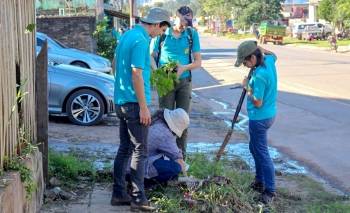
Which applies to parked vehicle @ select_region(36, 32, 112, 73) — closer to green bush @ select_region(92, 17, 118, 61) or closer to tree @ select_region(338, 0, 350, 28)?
green bush @ select_region(92, 17, 118, 61)

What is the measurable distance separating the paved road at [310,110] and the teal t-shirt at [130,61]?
2.51 m

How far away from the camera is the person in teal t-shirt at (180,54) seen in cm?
652

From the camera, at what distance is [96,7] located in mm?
24266

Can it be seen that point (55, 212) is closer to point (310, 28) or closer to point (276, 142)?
point (276, 142)

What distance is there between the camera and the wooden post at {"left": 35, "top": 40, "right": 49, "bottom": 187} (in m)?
5.13

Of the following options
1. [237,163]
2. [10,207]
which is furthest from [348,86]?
[10,207]

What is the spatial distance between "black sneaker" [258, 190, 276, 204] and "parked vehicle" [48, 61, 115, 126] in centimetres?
507

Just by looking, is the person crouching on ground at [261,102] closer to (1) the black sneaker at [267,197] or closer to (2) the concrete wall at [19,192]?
(1) the black sneaker at [267,197]

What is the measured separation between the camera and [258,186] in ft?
18.6

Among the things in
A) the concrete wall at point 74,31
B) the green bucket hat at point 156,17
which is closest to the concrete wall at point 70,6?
the concrete wall at point 74,31

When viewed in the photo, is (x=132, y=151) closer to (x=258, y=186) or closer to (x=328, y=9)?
(x=258, y=186)

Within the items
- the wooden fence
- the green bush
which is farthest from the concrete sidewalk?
the green bush

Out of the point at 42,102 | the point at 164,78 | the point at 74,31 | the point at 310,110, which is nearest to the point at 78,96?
the point at 164,78

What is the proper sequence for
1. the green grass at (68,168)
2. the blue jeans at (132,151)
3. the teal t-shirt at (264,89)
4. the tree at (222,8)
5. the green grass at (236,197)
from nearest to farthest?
1. the blue jeans at (132,151)
2. the green grass at (236,197)
3. the teal t-shirt at (264,89)
4. the green grass at (68,168)
5. the tree at (222,8)
